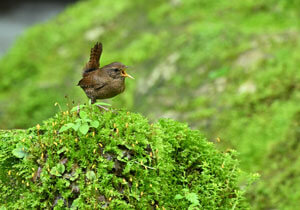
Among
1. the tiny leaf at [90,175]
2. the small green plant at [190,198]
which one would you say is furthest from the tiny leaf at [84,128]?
the small green plant at [190,198]

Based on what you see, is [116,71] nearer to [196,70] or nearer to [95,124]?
[95,124]

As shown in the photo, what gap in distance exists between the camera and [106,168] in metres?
2.90

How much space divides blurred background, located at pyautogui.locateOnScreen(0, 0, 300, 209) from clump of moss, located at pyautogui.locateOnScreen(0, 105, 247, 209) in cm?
237

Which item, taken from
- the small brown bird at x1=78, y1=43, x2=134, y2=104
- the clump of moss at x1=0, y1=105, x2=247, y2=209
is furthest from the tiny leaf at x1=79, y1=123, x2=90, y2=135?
the small brown bird at x1=78, y1=43, x2=134, y2=104

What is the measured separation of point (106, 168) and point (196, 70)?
5126 millimetres

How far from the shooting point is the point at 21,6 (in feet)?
60.4

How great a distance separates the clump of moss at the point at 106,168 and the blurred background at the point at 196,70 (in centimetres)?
237

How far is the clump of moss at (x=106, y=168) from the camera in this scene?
9.29 feet

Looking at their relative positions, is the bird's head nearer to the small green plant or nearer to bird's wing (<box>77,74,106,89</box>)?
bird's wing (<box>77,74,106,89</box>)

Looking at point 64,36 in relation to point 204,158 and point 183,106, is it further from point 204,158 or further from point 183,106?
point 204,158

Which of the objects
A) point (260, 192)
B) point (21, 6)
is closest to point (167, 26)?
point (260, 192)

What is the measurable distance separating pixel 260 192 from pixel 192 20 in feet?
16.3

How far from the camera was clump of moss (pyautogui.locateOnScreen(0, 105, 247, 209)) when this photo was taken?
283cm

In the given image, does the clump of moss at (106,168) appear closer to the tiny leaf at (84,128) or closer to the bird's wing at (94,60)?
the tiny leaf at (84,128)
